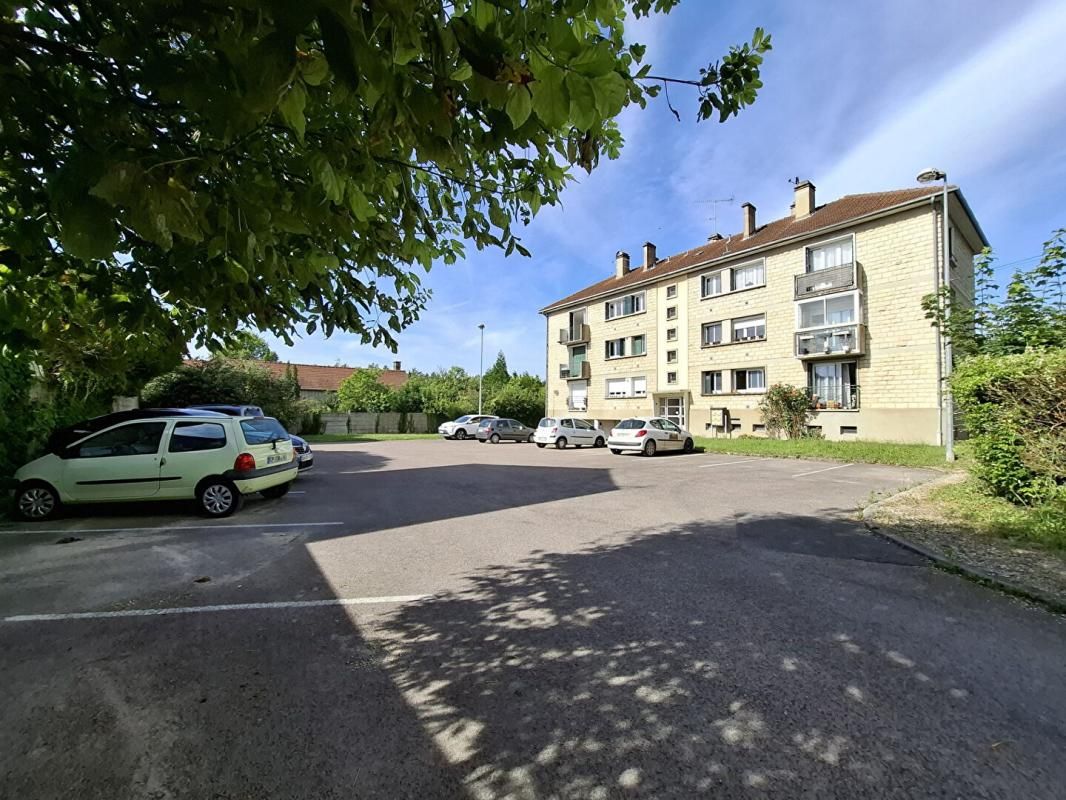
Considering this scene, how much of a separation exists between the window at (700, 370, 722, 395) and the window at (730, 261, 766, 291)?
503 centimetres

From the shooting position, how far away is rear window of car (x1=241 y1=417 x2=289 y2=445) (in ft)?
28.6

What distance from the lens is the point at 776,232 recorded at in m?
28.7

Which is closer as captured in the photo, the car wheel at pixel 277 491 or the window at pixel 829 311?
the car wheel at pixel 277 491

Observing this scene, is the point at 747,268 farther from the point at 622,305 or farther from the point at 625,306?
the point at 622,305

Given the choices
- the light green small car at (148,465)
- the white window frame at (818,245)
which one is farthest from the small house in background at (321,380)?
the light green small car at (148,465)

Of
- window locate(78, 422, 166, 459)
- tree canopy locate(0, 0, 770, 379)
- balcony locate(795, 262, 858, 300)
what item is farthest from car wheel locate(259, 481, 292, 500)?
balcony locate(795, 262, 858, 300)

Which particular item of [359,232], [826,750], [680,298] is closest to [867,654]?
[826,750]

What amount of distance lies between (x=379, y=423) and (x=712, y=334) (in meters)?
26.5

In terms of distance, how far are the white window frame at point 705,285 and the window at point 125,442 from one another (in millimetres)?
28403

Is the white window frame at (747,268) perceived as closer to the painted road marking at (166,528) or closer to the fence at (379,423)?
the fence at (379,423)

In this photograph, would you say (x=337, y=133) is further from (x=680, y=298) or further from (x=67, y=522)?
(x=680, y=298)

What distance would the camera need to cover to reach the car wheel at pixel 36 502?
7.61m

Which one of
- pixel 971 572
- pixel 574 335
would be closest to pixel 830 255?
pixel 574 335

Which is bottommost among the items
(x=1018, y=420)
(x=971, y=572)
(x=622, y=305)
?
(x=971, y=572)
